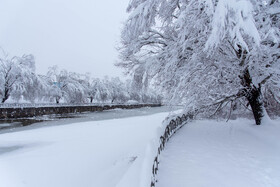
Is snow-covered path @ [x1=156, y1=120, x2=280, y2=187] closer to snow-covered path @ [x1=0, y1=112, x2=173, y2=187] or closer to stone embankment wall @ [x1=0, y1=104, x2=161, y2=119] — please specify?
snow-covered path @ [x1=0, y1=112, x2=173, y2=187]

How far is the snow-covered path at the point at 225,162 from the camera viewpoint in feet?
13.5

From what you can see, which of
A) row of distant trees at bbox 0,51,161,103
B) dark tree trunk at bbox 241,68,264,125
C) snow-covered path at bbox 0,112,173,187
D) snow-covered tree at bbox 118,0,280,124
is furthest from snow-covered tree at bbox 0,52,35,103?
dark tree trunk at bbox 241,68,264,125

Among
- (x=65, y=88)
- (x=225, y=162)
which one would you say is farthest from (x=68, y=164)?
(x=65, y=88)

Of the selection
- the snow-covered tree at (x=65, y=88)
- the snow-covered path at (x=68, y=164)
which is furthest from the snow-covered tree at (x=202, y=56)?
the snow-covered tree at (x=65, y=88)

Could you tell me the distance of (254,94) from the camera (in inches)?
312

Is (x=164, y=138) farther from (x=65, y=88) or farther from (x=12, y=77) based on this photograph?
(x=65, y=88)

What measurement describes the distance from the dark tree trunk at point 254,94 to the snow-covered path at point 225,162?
68 cm

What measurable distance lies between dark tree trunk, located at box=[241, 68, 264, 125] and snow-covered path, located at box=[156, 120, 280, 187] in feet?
2.25

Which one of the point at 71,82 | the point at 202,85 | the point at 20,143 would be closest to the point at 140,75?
the point at 202,85

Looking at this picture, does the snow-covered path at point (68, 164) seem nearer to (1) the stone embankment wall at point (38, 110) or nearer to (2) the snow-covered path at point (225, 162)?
(2) the snow-covered path at point (225, 162)

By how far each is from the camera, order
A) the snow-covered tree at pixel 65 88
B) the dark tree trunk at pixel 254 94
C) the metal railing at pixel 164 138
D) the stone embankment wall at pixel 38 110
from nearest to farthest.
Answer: the metal railing at pixel 164 138
the dark tree trunk at pixel 254 94
the stone embankment wall at pixel 38 110
the snow-covered tree at pixel 65 88

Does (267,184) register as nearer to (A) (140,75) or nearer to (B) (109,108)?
(A) (140,75)

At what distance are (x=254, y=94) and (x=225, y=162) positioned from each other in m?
4.08

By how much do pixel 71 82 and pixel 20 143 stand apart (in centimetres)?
3237
